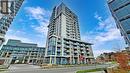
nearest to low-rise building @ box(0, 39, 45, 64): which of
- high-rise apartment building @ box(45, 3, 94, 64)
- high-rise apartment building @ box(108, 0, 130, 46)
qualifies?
high-rise apartment building @ box(45, 3, 94, 64)

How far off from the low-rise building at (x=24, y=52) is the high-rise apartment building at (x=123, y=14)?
185ft

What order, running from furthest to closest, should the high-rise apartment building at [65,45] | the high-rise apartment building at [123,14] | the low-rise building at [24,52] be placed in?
the low-rise building at [24,52], the high-rise apartment building at [65,45], the high-rise apartment building at [123,14]

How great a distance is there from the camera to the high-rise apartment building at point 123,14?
60.6 metres

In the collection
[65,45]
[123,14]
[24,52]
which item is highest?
[123,14]

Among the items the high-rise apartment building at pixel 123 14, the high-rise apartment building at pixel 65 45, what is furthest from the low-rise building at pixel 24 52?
the high-rise apartment building at pixel 123 14

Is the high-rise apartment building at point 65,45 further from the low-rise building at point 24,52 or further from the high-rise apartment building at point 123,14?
the low-rise building at point 24,52

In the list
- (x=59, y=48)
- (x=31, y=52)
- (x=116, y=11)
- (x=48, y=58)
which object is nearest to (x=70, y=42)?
(x=59, y=48)

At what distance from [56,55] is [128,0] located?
135 ft

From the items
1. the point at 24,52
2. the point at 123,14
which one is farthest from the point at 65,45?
the point at 24,52

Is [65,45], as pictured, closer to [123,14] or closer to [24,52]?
[123,14]

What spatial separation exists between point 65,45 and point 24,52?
41.5m

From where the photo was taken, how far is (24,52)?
101562mm

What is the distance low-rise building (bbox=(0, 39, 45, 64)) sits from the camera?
95750 millimetres

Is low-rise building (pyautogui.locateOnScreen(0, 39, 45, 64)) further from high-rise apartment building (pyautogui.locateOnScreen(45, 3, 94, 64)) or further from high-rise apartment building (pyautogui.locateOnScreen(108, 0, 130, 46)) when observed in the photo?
high-rise apartment building (pyautogui.locateOnScreen(108, 0, 130, 46))
